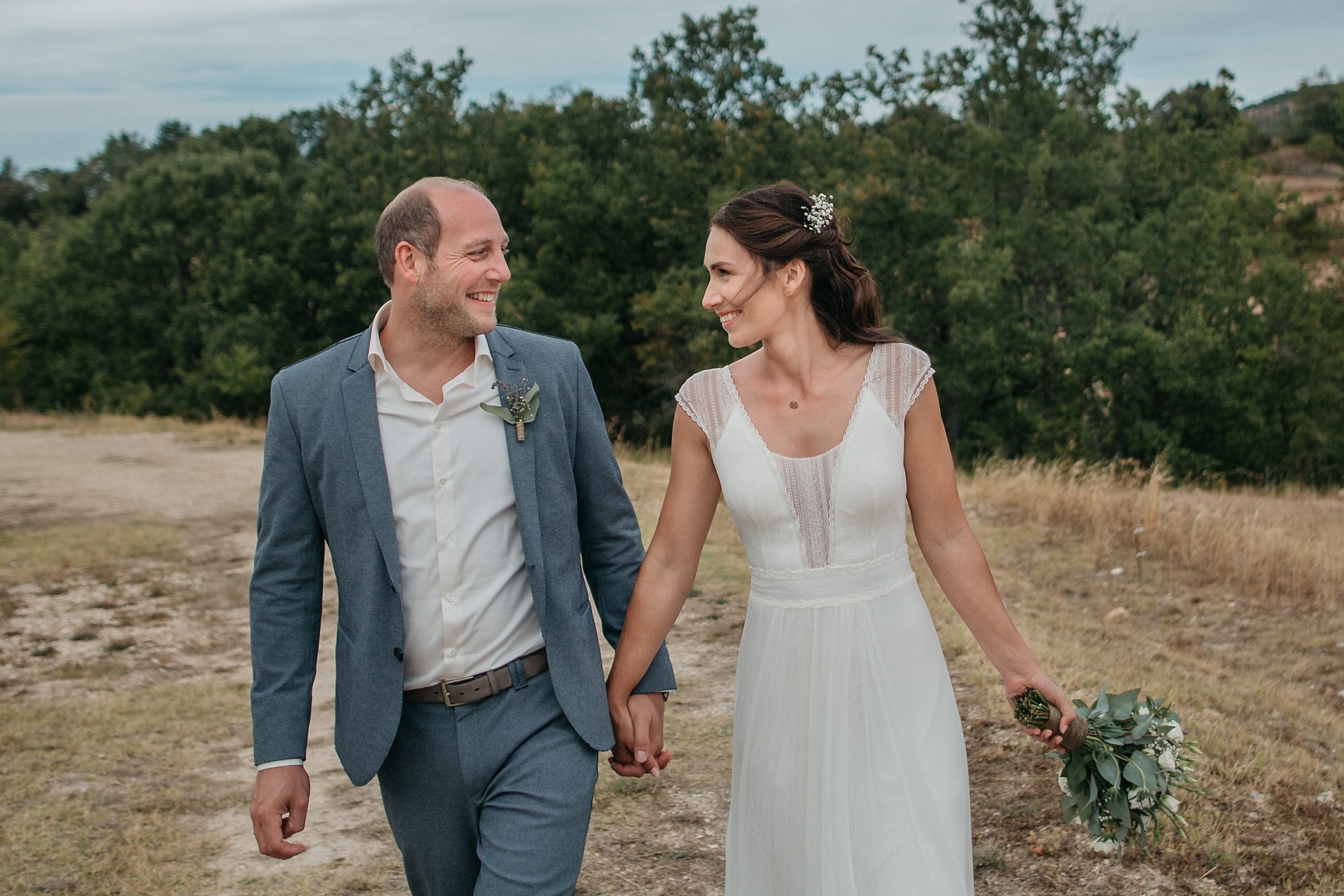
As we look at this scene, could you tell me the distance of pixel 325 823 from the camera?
5172mm

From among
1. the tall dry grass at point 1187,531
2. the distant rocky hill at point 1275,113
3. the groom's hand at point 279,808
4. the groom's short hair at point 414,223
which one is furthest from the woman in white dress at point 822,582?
the distant rocky hill at point 1275,113

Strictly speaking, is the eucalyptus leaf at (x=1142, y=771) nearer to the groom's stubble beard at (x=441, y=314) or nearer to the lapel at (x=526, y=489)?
the lapel at (x=526, y=489)

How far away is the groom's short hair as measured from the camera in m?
2.84

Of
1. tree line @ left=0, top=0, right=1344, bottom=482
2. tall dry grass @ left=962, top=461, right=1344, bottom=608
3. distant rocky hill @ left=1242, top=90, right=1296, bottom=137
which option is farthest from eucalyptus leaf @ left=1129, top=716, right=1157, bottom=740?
distant rocky hill @ left=1242, top=90, right=1296, bottom=137

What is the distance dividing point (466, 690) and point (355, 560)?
16.4 inches

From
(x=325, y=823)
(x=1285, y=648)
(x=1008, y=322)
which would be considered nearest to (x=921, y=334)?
(x=1008, y=322)

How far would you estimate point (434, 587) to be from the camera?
2771 millimetres

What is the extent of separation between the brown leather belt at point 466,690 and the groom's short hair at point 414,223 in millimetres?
1026

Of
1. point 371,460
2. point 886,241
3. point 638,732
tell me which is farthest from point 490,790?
point 886,241

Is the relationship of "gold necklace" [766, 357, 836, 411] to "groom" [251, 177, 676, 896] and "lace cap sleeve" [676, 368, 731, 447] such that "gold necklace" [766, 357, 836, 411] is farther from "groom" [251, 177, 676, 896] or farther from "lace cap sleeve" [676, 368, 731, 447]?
"groom" [251, 177, 676, 896]

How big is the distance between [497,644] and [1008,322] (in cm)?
2746

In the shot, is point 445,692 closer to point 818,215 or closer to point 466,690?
point 466,690

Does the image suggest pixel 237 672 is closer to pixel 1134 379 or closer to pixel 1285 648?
pixel 1285 648

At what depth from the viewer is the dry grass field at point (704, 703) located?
14.8 feet
